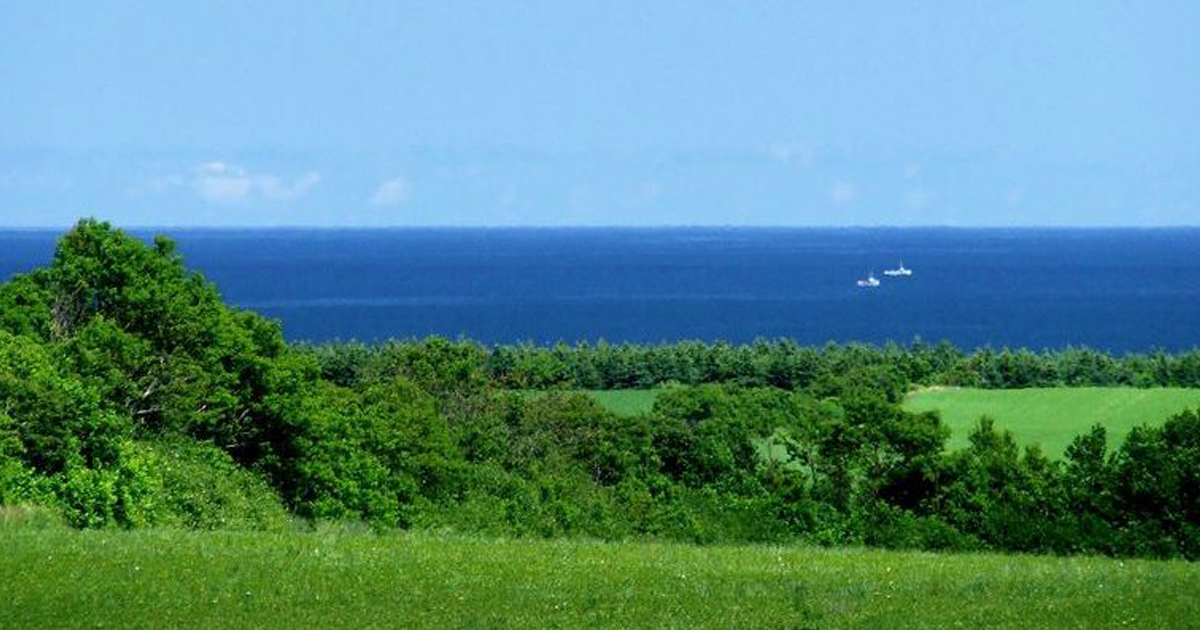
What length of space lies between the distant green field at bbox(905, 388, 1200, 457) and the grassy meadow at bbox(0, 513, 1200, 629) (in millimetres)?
53147

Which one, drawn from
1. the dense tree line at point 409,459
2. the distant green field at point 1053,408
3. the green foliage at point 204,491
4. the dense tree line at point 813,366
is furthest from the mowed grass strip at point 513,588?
the dense tree line at point 813,366

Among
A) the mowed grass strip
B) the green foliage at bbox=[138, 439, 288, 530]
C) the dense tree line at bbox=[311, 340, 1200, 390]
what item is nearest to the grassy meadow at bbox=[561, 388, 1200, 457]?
the dense tree line at bbox=[311, 340, 1200, 390]

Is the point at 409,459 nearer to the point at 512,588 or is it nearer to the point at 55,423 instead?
the point at 55,423

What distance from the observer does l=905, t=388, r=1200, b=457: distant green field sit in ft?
263

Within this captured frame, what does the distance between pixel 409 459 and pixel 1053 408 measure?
52151mm

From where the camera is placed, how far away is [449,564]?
23.5m

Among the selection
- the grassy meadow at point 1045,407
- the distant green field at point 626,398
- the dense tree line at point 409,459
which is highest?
the dense tree line at point 409,459

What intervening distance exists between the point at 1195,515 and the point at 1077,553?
458 centimetres

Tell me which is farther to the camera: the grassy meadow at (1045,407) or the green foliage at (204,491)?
the grassy meadow at (1045,407)

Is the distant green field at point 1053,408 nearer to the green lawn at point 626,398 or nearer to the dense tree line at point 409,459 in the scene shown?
the green lawn at point 626,398

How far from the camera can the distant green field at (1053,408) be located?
3157 inches

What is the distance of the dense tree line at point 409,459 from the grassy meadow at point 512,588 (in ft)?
24.8

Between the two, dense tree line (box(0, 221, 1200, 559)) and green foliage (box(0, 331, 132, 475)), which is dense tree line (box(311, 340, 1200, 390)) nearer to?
dense tree line (box(0, 221, 1200, 559))

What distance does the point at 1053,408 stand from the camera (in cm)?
8900
